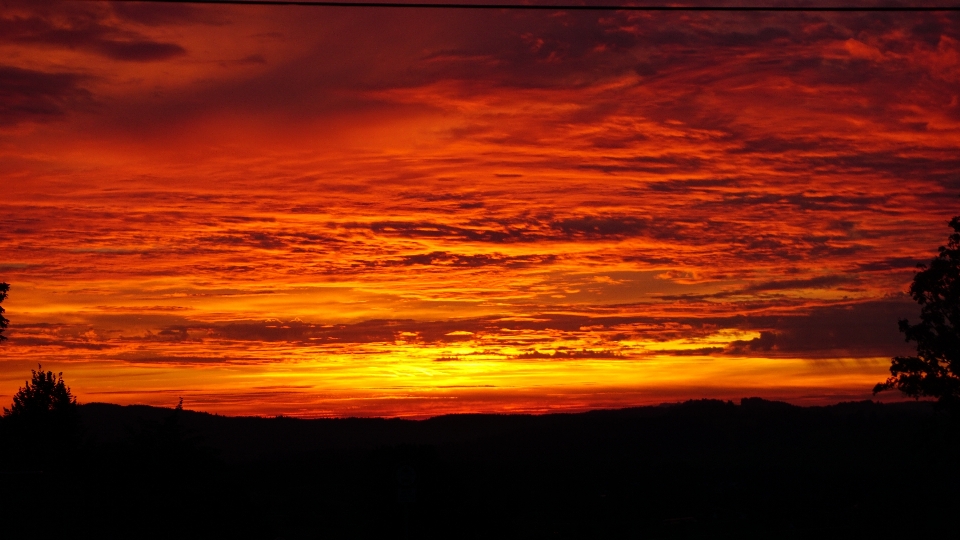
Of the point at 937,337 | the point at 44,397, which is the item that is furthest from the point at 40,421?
the point at 937,337

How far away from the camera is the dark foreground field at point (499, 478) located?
27.2m

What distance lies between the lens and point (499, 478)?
64.3 meters

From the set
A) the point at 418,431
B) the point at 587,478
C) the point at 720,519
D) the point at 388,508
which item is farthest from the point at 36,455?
the point at 418,431

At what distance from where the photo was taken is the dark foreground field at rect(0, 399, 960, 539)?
27250mm

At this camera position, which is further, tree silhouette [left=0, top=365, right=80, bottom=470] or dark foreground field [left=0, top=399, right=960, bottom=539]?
tree silhouette [left=0, top=365, right=80, bottom=470]

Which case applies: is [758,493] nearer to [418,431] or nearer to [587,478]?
[587,478]

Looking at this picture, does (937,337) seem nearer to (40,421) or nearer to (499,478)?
(499,478)

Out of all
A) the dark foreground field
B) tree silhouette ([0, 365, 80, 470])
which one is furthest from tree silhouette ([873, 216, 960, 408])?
tree silhouette ([0, 365, 80, 470])

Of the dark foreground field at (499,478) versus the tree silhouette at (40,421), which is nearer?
the dark foreground field at (499,478)

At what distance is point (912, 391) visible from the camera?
39781 mm

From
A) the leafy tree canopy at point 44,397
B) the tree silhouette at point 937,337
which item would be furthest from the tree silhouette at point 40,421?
the tree silhouette at point 937,337

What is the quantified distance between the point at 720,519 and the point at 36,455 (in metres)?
75.0

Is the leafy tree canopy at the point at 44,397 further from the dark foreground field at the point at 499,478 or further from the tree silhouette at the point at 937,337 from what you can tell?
the tree silhouette at the point at 937,337

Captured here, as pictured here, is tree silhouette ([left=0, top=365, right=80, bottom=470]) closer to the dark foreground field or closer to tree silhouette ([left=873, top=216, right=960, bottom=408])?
the dark foreground field
